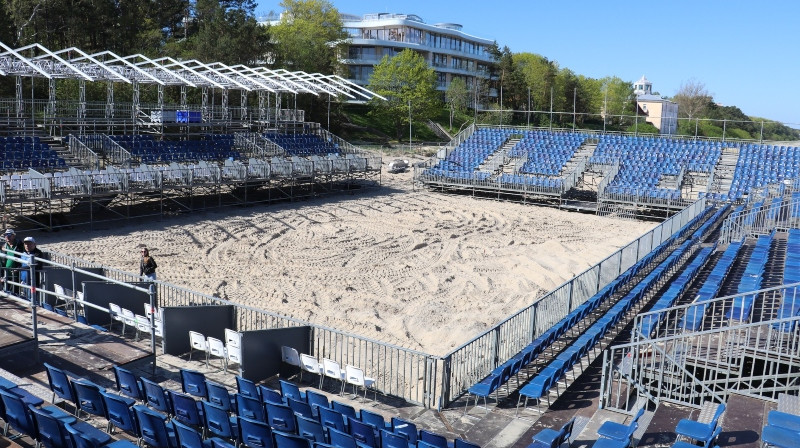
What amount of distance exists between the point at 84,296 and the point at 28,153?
16.6m

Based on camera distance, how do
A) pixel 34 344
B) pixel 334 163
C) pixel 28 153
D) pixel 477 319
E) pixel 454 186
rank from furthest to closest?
pixel 454 186 → pixel 334 163 → pixel 28 153 → pixel 477 319 → pixel 34 344

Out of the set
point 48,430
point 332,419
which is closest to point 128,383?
point 48,430

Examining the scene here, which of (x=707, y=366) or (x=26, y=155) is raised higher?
(x=26, y=155)

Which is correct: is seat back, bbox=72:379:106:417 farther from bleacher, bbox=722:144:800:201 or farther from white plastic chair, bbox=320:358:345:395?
bleacher, bbox=722:144:800:201

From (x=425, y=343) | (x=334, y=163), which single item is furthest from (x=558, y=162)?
(x=425, y=343)

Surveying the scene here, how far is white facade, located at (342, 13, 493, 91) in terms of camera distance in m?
76.8

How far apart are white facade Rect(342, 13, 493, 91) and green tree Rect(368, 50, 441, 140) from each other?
475 inches

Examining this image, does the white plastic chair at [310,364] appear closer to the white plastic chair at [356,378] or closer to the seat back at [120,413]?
the white plastic chair at [356,378]

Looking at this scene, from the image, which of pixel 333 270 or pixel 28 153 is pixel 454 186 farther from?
pixel 28 153

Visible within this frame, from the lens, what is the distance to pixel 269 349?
11.3 metres

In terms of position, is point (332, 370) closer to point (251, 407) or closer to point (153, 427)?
point (251, 407)

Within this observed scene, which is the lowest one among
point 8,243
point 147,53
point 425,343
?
point 425,343

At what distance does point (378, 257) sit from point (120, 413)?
45.4 feet

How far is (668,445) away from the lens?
8.59 metres
